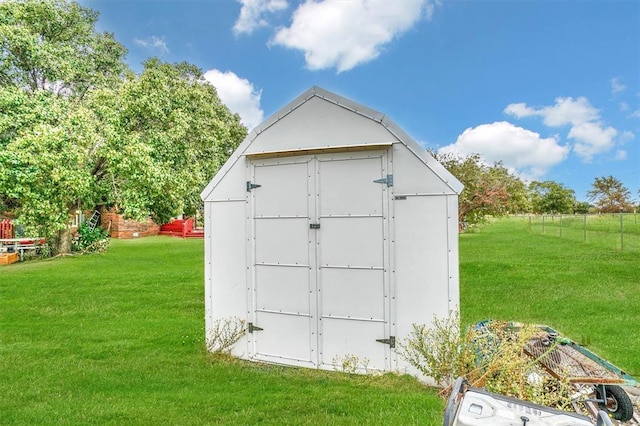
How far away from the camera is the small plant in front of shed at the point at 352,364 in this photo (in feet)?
14.7

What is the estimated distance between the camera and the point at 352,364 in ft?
14.8

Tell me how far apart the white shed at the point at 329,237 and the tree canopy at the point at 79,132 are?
38.3 ft

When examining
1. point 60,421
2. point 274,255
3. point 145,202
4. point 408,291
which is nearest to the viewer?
point 60,421

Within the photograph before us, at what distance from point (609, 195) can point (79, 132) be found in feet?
147

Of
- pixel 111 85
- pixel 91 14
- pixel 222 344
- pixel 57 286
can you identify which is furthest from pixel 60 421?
pixel 91 14

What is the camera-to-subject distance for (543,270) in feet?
36.2

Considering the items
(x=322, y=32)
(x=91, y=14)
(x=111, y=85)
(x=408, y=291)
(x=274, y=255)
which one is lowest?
(x=408, y=291)

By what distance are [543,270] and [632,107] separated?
23.0ft

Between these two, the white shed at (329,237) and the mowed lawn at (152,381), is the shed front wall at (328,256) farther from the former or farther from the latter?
the mowed lawn at (152,381)

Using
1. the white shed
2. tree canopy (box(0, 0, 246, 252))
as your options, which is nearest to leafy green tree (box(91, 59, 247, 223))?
tree canopy (box(0, 0, 246, 252))

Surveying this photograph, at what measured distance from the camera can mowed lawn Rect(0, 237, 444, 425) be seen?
11.3 feet

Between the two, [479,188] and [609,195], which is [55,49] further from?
[609,195]

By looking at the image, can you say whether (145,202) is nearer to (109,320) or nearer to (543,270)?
(109,320)

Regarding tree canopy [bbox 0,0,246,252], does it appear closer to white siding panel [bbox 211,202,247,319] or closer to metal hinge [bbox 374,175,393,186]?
white siding panel [bbox 211,202,247,319]
